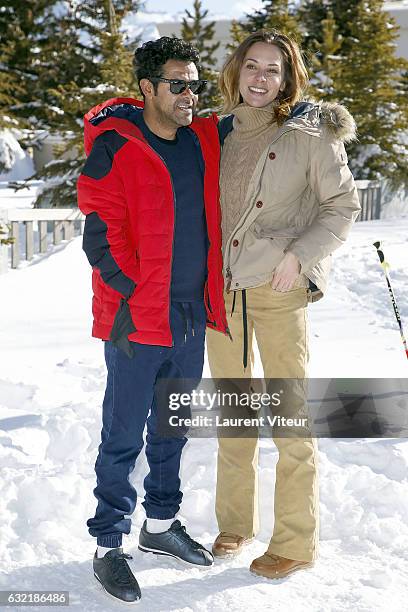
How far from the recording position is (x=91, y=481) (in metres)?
4.34

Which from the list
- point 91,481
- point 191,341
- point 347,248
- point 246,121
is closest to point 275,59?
point 246,121

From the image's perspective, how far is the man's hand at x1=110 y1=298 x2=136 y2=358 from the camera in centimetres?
332

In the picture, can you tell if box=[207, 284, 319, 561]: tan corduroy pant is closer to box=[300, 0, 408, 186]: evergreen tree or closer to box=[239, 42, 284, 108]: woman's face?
box=[239, 42, 284, 108]: woman's face

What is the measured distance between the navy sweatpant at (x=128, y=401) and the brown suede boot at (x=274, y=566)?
25.3 inches

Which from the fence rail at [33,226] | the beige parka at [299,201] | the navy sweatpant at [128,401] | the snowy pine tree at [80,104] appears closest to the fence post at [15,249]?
the fence rail at [33,226]

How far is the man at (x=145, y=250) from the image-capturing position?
3.26m

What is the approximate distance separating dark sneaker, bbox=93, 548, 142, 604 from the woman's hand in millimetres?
1427

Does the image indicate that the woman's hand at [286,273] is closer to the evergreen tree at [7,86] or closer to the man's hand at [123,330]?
the man's hand at [123,330]

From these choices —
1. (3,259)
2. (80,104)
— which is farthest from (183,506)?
(80,104)

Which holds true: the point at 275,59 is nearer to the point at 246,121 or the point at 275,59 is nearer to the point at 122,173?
the point at 246,121

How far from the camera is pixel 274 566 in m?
3.53

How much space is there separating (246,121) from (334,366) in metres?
3.84

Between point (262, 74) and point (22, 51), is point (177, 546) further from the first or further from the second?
point (22, 51)

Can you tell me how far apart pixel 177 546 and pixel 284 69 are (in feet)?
7.64
